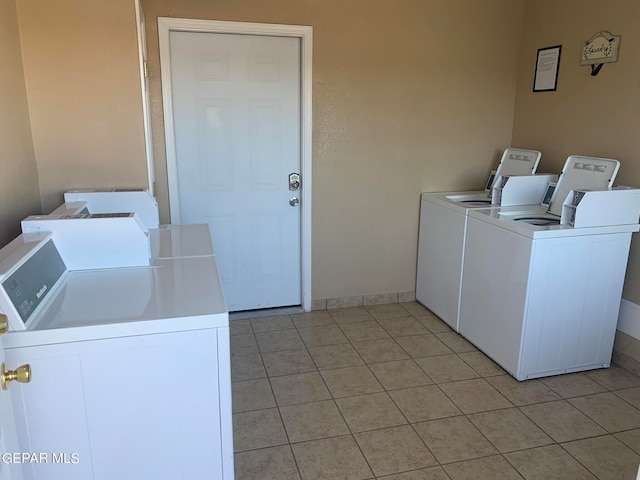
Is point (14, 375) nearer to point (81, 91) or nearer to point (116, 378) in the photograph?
point (116, 378)

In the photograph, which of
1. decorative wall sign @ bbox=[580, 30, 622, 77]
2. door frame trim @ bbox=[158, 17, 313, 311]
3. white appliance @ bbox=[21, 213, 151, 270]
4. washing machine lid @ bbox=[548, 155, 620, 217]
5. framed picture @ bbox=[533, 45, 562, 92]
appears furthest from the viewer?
framed picture @ bbox=[533, 45, 562, 92]

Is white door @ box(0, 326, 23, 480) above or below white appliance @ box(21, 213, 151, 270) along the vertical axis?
below

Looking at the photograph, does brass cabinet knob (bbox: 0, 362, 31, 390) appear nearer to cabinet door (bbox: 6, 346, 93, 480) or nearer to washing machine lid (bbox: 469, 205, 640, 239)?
cabinet door (bbox: 6, 346, 93, 480)

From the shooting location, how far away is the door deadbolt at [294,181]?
3621 millimetres

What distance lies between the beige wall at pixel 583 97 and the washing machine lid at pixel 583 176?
181 millimetres

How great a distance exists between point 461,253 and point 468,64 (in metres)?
1.53

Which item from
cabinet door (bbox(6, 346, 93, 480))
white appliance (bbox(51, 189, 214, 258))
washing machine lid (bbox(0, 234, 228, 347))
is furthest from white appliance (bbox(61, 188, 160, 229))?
cabinet door (bbox(6, 346, 93, 480))

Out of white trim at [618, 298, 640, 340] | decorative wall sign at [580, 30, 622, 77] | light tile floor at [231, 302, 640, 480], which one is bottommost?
light tile floor at [231, 302, 640, 480]

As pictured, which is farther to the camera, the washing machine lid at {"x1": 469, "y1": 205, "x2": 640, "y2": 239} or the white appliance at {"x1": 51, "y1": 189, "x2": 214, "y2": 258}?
the washing machine lid at {"x1": 469, "y1": 205, "x2": 640, "y2": 239}

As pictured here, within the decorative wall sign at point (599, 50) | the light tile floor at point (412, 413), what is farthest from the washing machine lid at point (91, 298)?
the decorative wall sign at point (599, 50)

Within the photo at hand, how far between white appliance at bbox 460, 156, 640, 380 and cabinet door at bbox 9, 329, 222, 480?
1.94 meters

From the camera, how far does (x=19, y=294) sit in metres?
1.37

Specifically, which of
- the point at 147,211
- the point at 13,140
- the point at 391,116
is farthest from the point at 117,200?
the point at 391,116

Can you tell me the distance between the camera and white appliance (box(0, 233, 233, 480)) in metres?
1.37
